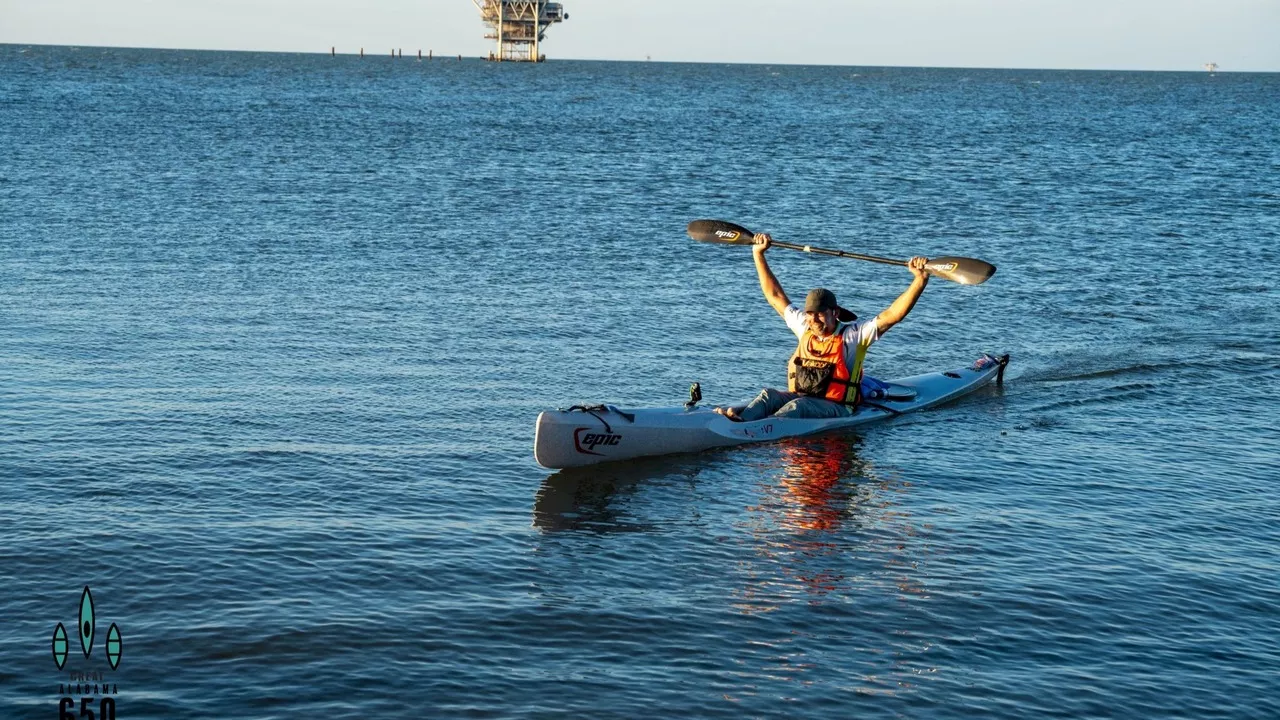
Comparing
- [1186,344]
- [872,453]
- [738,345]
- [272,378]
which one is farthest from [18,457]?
[1186,344]

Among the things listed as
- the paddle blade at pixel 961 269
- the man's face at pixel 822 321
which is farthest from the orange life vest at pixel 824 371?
the paddle blade at pixel 961 269

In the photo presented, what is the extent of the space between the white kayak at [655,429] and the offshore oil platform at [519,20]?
136645mm

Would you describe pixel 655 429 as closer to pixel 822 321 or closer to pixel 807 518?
Answer: pixel 822 321

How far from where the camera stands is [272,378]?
56.0 feet

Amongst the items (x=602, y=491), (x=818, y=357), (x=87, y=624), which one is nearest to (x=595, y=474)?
(x=602, y=491)

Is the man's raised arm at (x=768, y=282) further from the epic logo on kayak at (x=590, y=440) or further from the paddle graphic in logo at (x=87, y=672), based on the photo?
the paddle graphic in logo at (x=87, y=672)

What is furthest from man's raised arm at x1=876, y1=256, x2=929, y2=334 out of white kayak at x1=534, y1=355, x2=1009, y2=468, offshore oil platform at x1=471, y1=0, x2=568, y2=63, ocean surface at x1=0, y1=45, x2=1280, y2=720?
offshore oil platform at x1=471, y1=0, x2=568, y2=63

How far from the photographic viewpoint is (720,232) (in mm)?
17969

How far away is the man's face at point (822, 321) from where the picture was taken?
15336 mm

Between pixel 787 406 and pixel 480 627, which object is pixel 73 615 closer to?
pixel 480 627

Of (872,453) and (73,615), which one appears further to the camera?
(872,453)

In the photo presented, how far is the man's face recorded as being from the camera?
1534cm

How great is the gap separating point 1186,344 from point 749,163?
96.1ft

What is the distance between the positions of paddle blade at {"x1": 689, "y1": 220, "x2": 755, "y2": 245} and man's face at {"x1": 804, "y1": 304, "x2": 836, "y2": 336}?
2054 mm
